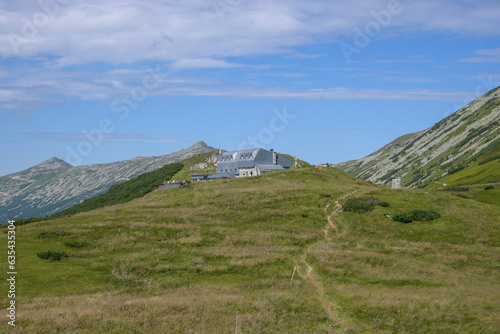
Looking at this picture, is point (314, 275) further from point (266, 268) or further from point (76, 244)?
point (76, 244)

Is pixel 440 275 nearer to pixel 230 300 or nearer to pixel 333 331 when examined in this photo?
pixel 333 331

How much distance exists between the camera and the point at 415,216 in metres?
66.0

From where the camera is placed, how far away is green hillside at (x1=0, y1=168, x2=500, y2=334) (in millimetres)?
32562

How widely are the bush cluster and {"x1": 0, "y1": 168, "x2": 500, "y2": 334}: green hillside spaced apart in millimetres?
971

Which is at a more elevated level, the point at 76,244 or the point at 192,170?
the point at 192,170

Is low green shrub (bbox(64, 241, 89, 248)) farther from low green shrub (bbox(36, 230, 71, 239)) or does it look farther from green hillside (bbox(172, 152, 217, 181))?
green hillside (bbox(172, 152, 217, 181))

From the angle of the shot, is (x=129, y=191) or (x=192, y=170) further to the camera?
(x=192, y=170)

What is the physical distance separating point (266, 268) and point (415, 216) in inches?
1116

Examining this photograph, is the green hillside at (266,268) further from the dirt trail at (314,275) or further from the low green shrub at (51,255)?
the low green shrub at (51,255)

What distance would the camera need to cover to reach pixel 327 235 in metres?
62.2

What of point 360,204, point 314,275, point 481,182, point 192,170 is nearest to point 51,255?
point 314,275

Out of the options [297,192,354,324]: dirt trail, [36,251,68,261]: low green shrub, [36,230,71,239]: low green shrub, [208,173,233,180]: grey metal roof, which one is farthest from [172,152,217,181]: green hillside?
[36,251,68,261]: low green shrub

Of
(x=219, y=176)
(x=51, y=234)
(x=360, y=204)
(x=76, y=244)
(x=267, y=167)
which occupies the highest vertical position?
(x=267, y=167)

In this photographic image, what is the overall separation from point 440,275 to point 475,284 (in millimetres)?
3221
